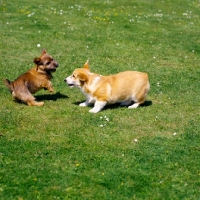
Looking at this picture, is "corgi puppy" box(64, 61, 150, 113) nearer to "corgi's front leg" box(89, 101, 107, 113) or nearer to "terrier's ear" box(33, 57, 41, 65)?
"corgi's front leg" box(89, 101, 107, 113)

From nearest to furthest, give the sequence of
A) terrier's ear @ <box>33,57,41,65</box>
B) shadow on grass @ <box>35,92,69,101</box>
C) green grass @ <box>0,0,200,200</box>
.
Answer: green grass @ <box>0,0,200,200</box>
terrier's ear @ <box>33,57,41,65</box>
shadow on grass @ <box>35,92,69,101</box>

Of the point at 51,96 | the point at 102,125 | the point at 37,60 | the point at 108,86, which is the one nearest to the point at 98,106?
the point at 108,86

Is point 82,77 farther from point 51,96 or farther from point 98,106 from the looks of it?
point 51,96

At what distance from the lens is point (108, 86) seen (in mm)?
10969

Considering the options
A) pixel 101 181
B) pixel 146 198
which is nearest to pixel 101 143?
pixel 101 181

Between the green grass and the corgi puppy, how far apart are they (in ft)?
1.11

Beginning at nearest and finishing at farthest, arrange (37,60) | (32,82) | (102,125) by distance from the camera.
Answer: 1. (102,125)
2. (32,82)
3. (37,60)

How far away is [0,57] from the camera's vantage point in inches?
610

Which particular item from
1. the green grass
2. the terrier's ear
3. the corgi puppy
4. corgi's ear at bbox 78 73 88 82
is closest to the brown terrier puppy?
the terrier's ear

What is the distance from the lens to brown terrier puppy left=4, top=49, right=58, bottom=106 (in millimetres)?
10906

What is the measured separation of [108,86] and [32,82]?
2.11 m

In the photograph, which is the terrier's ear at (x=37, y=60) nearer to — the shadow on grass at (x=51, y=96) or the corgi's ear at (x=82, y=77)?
the shadow on grass at (x=51, y=96)

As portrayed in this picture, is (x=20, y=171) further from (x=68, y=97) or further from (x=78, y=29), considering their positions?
(x=78, y=29)

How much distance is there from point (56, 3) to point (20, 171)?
19090 millimetres
